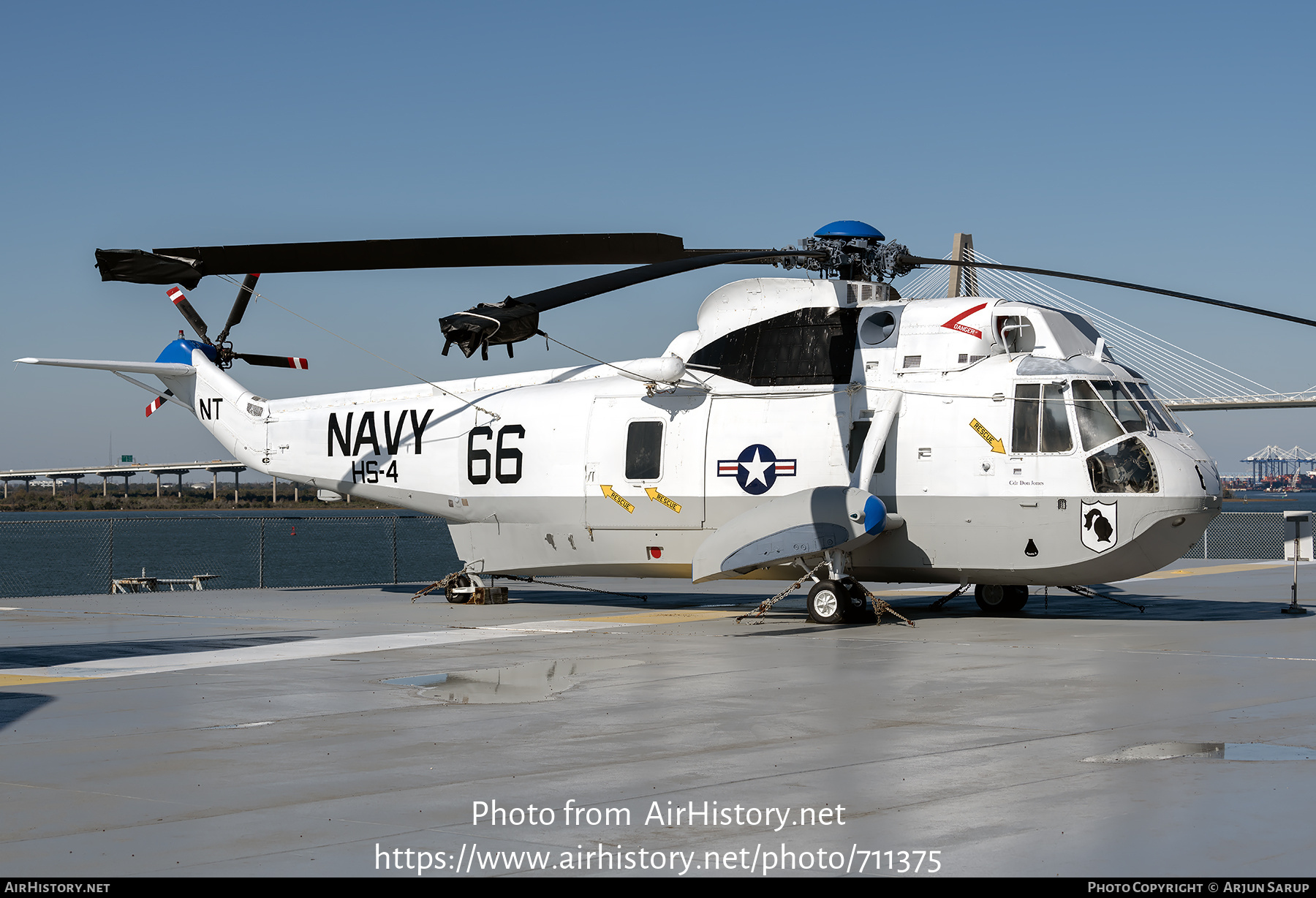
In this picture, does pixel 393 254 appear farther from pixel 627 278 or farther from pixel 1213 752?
pixel 1213 752

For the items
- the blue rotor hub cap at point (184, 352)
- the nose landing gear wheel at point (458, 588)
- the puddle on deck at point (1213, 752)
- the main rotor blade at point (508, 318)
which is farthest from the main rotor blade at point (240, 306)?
the puddle on deck at point (1213, 752)

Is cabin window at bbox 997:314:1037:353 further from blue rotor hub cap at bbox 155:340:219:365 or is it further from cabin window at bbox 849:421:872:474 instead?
blue rotor hub cap at bbox 155:340:219:365

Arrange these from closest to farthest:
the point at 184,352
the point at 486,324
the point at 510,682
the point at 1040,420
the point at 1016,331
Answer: the point at 510,682
the point at 486,324
the point at 1040,420
the point at 1016,331
the point at 184,352

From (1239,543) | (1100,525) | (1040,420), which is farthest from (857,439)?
(1239,543)

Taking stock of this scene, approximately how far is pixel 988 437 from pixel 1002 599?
145 inches

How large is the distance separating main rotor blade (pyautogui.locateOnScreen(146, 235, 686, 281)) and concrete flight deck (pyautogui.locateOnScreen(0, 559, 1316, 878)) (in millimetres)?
4737

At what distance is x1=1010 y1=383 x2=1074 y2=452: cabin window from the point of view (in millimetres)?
18109

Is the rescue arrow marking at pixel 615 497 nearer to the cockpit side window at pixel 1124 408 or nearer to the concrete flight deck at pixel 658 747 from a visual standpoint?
the concrete flight deck at pixel 658 747

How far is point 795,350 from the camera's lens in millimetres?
19734

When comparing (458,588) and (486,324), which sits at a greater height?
(486,324)

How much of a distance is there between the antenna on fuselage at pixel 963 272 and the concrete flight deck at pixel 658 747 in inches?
344

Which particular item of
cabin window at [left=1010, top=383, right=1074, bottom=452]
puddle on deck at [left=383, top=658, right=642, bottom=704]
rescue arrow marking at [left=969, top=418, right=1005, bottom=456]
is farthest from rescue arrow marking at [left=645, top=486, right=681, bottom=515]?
puddle on deck at [left=383, top=658, right=642, bottom=704]

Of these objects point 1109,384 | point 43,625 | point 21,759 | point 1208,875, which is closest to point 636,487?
point 1109,384

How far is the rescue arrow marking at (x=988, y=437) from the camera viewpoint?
18422 mm
